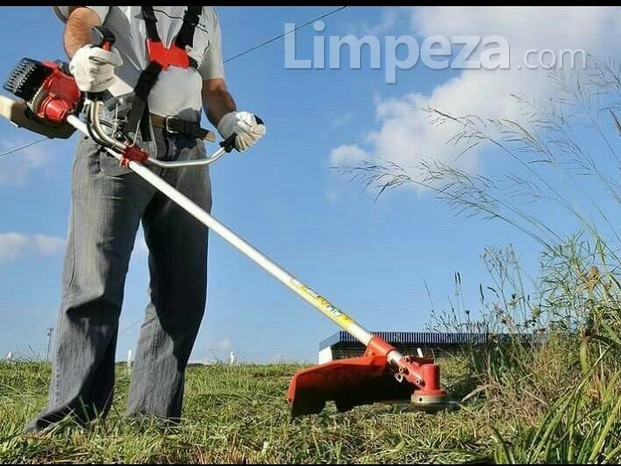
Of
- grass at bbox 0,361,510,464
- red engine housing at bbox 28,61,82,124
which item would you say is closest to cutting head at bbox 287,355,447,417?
grass at bbox 0,361,510,464

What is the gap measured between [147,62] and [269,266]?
2.97 ft

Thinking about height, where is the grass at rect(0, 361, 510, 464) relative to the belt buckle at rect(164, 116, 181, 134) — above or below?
below

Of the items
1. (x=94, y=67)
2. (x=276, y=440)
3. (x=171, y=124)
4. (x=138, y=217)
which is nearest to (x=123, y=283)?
(x=138, y=217)

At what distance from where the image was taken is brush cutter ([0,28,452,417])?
5.89 feet

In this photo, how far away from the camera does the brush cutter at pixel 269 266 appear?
180 cm

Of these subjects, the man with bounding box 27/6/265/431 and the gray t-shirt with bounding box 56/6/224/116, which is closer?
the man with bounding box 27/6/265/431

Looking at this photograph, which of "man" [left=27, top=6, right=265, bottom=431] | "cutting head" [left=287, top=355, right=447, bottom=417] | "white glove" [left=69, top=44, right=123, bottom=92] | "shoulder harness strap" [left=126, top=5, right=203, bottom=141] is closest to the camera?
"cutting head" [left=287, top=355, right=447, bottom=417]

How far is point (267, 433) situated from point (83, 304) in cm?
73

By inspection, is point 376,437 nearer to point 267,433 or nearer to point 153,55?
point 267,433

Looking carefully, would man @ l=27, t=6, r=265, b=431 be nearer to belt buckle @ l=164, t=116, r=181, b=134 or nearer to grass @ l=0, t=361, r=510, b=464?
belt buckle @ l=164, t=116, r=181, b=134

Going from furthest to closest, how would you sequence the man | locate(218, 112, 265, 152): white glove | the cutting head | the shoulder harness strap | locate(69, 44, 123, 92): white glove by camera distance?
locate(218, 112, 265, 152): white glove → the shoulder harness strap → the man → locate(69, 44, 123, 92): white glove → the cutting head

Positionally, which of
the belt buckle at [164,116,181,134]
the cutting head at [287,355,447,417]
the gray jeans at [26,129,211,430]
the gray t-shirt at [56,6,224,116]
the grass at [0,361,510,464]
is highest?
the gray t-shirt at [56,6,224,116]

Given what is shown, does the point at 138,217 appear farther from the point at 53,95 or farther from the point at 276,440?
the point at 276,440

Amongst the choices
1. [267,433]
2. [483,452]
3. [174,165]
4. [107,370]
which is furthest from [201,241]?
Answer: [483,452]
